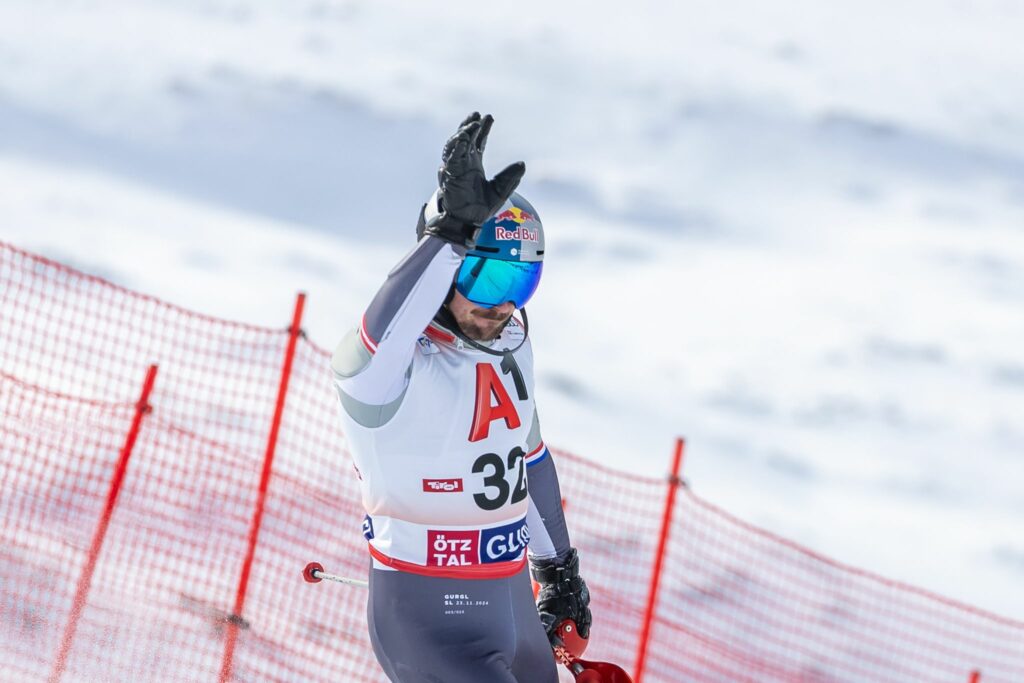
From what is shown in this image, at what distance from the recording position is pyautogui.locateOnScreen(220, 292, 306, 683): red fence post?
5996 millimetres

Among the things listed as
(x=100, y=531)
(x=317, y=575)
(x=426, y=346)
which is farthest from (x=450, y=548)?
(x=100, y=531)

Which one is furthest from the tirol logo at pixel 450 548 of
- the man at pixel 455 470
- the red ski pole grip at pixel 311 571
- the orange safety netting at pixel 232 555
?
the orange safety netting at pixel 232 555

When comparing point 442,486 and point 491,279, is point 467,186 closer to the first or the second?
point 491,279

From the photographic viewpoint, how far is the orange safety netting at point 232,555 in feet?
20.7

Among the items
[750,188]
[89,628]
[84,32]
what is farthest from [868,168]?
[89,628]

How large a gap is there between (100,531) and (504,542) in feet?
10.3

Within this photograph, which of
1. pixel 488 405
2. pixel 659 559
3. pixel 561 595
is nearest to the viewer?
pixel 488 405

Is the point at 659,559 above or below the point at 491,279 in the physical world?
below

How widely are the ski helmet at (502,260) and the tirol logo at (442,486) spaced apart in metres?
0.50

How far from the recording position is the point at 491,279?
3326 millimetres

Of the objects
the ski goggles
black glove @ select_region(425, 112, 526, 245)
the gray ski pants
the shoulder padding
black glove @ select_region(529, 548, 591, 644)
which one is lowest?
the gray ski pants

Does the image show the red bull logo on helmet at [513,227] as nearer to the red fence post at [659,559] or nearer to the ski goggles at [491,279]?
the ski goggles at [491,279]

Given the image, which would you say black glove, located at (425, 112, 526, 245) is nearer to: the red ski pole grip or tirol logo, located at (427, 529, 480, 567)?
tirol logo, located at (427, 529, 480, 567)

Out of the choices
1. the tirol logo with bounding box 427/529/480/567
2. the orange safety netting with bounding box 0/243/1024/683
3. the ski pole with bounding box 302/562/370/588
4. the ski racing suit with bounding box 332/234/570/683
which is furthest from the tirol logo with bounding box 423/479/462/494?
the orange safety netting with bounding box 0/243/1024/683
